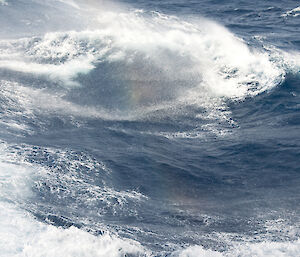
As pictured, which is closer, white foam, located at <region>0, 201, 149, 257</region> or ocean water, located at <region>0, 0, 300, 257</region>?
white foam, located at <region>0, 201, 149, 257</region>

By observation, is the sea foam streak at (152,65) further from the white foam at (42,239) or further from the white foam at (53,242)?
the white foam at (53,242)

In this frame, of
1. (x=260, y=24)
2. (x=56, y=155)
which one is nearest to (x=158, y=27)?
(x=260, y=24)

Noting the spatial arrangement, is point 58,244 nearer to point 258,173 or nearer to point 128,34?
point 258,173

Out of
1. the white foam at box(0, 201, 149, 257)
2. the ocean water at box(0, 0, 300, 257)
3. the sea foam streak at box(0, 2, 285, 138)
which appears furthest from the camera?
the sea foam streak at box(0, 2, 285, 138)

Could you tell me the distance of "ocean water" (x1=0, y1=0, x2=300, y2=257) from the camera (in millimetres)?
25875

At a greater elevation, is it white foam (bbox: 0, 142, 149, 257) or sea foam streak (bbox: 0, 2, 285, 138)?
sea foam streak (bbox: 0, 2, 285, 138)

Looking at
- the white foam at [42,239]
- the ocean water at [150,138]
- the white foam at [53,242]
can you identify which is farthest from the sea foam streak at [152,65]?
the white foam at [53,242]

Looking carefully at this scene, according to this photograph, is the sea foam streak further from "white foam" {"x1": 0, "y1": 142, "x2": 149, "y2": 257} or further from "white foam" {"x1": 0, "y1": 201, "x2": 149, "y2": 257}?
"white foam" {"x1": 0, "y1": 201, "x2": 149, "y2": 257}

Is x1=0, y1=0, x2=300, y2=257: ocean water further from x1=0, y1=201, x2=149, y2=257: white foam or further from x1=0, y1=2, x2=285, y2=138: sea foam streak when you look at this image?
x1=0, y1=2, x2=285, y2=138: sea foam streak

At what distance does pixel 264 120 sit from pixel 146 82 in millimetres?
13001

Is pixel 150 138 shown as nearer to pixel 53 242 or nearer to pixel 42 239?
pixel 53 242

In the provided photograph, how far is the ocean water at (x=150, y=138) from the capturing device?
25.9m

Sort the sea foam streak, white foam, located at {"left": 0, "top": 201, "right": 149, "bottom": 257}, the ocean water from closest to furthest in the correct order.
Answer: white foam, located at {"left": 0, "top": 201, "right": 149, "bottom": 257} → the ocean water → the sea foam streak

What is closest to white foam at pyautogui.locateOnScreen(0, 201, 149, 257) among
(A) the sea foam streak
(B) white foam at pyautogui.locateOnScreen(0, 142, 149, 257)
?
(B) white foam at pyautogui.locateOnScreen(0, 142, 149, 257)
